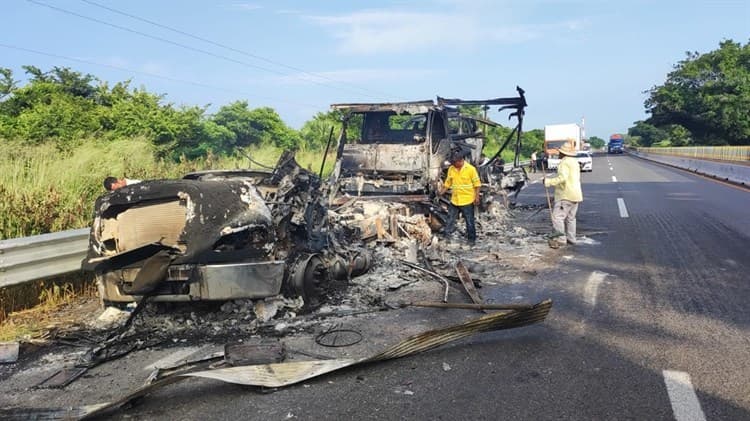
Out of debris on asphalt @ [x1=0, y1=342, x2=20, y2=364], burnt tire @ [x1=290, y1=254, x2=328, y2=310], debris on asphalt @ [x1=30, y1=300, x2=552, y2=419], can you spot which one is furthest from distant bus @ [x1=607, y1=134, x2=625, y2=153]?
debris on asphalt @ [x1=0, y1=342, x2=20, y2=364]

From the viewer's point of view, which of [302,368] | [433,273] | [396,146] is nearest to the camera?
[302,368]

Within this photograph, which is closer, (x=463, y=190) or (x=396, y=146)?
(x=463, y=190)

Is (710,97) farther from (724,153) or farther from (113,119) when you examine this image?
(113,119)

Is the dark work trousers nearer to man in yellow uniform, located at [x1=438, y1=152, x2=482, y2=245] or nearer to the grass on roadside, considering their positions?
man in yellow uniform, located at [x1=438, y1=152, x2=482, y2=245]

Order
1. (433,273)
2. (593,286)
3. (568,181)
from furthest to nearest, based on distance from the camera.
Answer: (568,181) → (433,273) → (593,286)

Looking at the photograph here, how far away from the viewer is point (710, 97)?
49.2 m

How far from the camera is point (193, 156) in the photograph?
16.3 metres

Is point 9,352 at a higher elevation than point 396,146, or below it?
below

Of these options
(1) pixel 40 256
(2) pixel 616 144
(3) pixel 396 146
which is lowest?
(1) pixel 40 256

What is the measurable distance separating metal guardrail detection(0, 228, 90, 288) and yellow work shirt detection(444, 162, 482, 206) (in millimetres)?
5882

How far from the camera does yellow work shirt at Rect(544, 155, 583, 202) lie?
29.8 feet

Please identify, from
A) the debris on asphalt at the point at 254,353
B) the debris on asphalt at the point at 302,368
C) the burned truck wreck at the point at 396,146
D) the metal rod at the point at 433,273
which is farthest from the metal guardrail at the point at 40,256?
the burned truck wreck at the point at 396,146

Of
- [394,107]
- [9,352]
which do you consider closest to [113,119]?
[394,107]

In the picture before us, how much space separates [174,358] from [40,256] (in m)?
2.34
